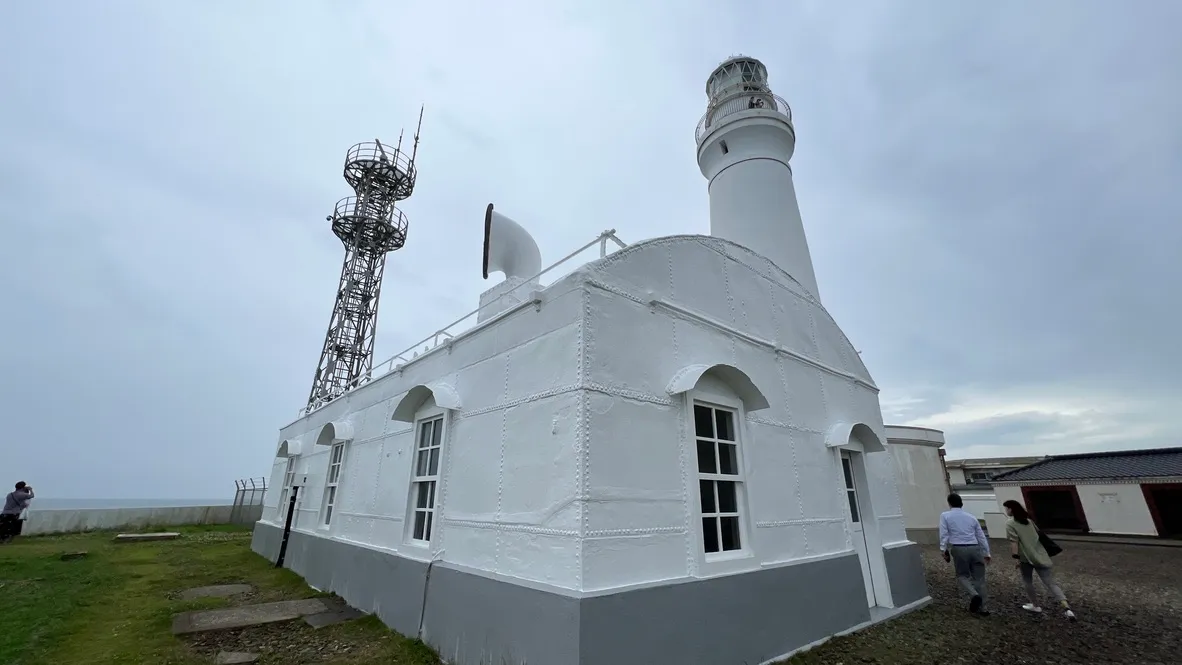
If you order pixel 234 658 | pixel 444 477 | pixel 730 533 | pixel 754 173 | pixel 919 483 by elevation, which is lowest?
pixel 234 658

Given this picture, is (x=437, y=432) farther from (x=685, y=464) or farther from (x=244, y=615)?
(x=244, y=615)

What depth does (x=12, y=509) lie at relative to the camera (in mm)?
14297

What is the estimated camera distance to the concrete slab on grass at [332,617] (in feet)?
20.8

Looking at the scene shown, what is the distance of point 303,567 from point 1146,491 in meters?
26.5

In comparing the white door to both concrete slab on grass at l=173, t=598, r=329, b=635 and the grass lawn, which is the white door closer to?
the grass lawn

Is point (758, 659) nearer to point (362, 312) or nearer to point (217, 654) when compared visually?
point (217, 654)

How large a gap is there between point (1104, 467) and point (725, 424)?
2357 centimetres

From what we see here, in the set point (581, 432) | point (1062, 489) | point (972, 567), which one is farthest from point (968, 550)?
point (1062, 489)

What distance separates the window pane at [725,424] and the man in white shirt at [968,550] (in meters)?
3.95

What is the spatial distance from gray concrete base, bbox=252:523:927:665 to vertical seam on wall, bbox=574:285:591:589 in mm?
358

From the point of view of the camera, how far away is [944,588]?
8.83m

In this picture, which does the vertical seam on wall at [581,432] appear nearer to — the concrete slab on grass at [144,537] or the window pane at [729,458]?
the window pane at [729,458]

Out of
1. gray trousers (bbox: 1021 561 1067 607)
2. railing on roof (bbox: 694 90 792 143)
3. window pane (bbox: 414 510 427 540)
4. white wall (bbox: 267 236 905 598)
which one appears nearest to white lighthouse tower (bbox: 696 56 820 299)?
railing on roof (bbox: 694 90 792 143)

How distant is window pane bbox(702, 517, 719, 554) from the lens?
4895mm
